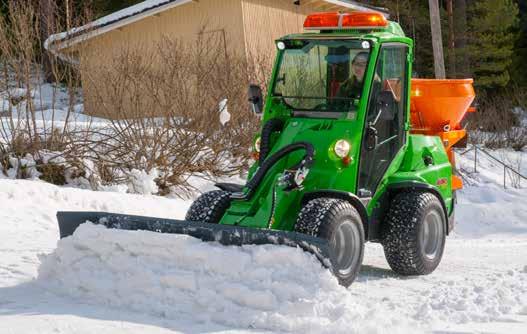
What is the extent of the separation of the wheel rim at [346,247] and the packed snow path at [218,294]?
252mm

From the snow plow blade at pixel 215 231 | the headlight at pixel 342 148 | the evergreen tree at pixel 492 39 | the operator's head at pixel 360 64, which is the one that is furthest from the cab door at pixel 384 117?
the evergreen tree at pixel 492 39

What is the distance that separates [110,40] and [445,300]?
21.7 m

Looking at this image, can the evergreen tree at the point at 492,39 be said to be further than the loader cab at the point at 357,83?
Yes

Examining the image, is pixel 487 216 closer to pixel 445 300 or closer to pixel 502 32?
pixel 445 300

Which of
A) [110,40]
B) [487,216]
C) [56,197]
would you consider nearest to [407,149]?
[56,197]

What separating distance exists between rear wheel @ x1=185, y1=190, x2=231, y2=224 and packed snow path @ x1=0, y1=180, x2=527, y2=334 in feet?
3.49

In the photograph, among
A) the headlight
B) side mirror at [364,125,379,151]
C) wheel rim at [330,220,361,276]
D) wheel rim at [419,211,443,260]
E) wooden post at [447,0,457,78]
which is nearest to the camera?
wheel rim at [330,220,361,276]

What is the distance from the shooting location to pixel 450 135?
9.94 m

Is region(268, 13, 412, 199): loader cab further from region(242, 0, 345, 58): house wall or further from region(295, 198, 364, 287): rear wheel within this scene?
region(242, 0, 345, 58): house wall

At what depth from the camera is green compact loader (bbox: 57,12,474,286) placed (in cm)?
759

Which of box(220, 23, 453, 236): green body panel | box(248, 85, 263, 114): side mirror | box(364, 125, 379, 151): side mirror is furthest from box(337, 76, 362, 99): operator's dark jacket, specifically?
box(248, 85, 263, 114): side mirror

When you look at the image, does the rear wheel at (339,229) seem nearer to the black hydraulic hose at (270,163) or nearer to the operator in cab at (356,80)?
the black hydraulic hose at (270,163)

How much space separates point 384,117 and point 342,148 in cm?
73

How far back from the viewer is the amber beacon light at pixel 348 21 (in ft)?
28.0
